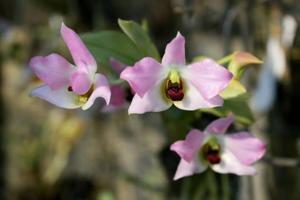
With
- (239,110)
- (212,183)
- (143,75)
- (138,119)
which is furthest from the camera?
(138,119)

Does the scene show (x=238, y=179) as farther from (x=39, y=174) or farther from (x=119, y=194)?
(x=39, y=174)

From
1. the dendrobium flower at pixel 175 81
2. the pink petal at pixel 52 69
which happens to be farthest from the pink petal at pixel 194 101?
the pink petal at pixel 52 69

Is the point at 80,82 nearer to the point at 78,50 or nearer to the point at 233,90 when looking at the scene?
the point at 78,50

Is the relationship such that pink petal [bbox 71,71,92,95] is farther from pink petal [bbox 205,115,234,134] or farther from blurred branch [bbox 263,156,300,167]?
blurred branch [bbox 263,156,300,167]

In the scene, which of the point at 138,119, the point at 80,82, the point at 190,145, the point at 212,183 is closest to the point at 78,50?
the point at 80,82

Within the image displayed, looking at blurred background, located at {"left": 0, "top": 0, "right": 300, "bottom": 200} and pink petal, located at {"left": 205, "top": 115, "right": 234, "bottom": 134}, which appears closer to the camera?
pink petal, located at {"left": 205, "top": 115, "right": 234, "bottom": 134}

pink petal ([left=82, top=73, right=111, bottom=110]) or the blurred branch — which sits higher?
pink petal ([left=82, top=73, right=111, bottom=110])

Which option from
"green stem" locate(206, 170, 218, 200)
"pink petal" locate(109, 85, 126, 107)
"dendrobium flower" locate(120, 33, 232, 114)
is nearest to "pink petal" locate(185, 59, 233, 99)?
"dendrobium flower" locate(120, 33, 232, 114)
